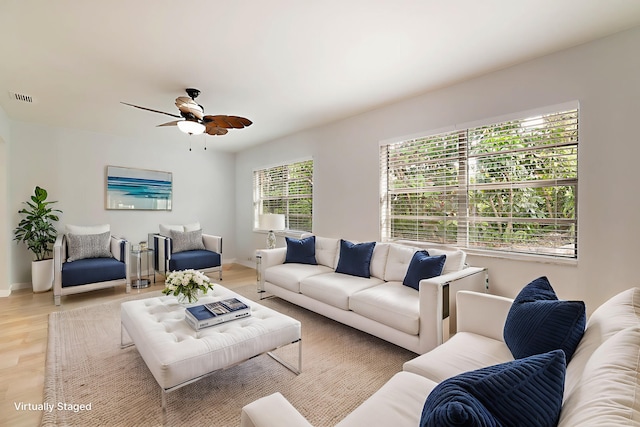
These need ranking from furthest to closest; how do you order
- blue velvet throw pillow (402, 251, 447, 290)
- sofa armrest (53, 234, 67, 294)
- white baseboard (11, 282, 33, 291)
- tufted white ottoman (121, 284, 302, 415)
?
1. white baseboard (11, 282, 33, 291)
2. sofa armrest (53, 234, 67, 294)
3. blue velvet throw pillow (402, 251, 447, 290)
4. tufted white ottoman (121, 284, 302, 415)

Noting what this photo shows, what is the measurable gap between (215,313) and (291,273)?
1456 millimetres

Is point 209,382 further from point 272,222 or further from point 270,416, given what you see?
point 272,222

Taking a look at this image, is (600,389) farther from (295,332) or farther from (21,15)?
(21,15)

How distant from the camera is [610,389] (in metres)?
0.68

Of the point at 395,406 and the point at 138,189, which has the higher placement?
the point at 138,189

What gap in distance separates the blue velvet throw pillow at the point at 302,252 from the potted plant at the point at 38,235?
11.4ft

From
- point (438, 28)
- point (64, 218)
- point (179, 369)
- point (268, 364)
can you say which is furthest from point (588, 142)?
point (64, 218)

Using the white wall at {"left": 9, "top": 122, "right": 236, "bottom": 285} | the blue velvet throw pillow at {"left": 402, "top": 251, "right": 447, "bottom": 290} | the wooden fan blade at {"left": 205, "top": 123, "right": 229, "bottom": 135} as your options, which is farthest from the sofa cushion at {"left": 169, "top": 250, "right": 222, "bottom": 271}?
the blue velvet throw pillow at {"left": 402, "top": 251, "right": 447, "bottom": 290}

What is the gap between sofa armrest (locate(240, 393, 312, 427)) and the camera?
95 centimetres

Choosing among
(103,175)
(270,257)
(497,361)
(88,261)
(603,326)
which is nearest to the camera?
(603,326)

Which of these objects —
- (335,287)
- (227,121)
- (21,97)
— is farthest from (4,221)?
(335,287)

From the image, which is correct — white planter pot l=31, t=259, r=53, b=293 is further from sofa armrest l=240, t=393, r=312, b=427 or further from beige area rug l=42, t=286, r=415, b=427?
sofa armrest l=240, t=393, r=312, b=427

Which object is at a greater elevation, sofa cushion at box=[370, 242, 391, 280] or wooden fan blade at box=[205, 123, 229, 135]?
wooden fan blade at box=[205, 123, 229, 135]

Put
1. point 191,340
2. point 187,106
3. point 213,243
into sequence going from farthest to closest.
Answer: point 213,243
point 187,106
point 191,340
